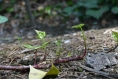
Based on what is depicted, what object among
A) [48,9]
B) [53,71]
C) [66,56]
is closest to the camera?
[53,71]

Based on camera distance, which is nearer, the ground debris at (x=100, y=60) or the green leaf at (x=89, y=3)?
the ground debris at (x=100, y=60)

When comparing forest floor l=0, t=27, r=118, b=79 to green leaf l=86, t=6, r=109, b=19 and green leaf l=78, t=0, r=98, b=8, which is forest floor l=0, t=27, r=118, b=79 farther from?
green leaf l=78, t=0, r=98, b=8

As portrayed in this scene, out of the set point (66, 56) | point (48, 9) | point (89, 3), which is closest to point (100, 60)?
point (66, 56)

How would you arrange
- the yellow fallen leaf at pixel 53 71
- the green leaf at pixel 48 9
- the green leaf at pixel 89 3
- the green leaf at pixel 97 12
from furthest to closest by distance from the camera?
1. the green leaf at pixel 48 9
2. the green leaf at pixel 89 3
3. the green leaf at pixel 97 12
4. the yellow fallen leaf at pixel 53 71

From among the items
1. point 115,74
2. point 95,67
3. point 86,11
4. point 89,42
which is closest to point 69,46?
point 89,42

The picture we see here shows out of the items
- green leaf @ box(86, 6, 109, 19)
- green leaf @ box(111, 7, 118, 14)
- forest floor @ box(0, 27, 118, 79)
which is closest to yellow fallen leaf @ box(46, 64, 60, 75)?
forest floor @ box(0, 27, 118, 79)

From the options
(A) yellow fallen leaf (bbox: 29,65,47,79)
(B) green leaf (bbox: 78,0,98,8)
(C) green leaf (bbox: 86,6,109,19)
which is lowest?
(A) yellow fallen leaf (bbox: 29,65,47,79)

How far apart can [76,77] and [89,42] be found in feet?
1.90

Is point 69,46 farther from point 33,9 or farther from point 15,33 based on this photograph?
point 33,9

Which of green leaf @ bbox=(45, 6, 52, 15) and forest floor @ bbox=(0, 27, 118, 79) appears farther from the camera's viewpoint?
green leaf @ bbox=(45, 6, 52, 15)

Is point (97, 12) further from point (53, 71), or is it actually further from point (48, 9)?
point (53, 71)

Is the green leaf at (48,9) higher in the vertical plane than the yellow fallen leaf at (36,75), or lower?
higher

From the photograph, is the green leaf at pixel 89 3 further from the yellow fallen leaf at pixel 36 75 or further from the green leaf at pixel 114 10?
the yellow fallen leaf at pixel 36 75

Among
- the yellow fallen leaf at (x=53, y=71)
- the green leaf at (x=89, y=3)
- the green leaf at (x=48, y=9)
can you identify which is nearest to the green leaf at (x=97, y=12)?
the green leaf at (x=89, y=3)
